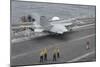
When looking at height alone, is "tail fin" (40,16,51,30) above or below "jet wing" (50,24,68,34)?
above

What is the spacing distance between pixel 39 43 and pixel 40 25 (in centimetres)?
23

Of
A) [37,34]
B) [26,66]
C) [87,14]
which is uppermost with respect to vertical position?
[87,14]

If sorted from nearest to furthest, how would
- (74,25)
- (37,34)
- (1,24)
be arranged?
1. (1,24)
2. (37,34)
3. (74,25)

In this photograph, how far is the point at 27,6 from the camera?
97.5 inches

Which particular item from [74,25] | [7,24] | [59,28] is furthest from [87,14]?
[7,24]

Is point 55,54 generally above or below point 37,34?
below

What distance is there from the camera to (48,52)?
2586mm

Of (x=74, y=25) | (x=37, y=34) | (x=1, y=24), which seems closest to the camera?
(x=1, y=24)

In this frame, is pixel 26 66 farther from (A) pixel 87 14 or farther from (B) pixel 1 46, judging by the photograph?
(A) pixel 87 14

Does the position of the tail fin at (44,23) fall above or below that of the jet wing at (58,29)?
above

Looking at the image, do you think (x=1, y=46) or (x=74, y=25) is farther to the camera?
(x=74, y=25)

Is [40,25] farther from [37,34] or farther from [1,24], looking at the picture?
[1,24]

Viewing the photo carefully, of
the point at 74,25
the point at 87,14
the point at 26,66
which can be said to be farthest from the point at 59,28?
the point at 26,66

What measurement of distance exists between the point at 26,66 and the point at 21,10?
70 centimetres
